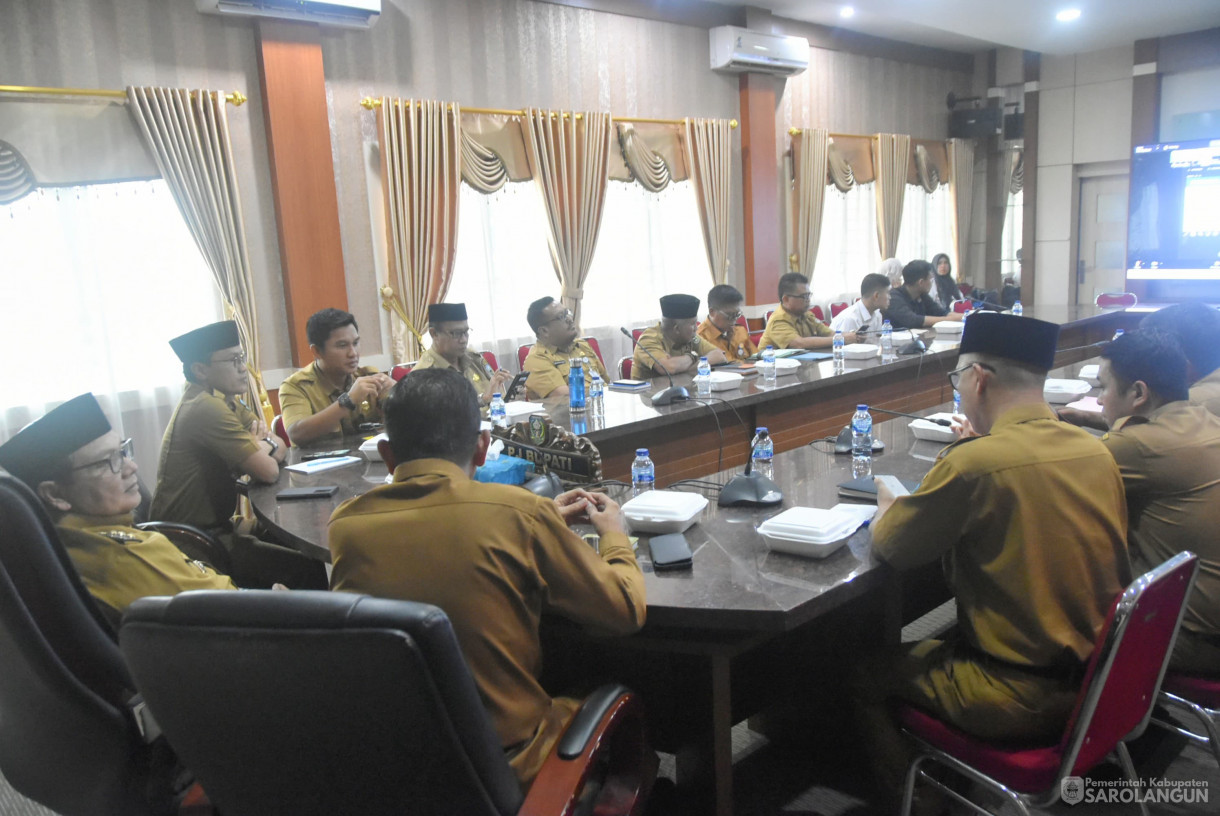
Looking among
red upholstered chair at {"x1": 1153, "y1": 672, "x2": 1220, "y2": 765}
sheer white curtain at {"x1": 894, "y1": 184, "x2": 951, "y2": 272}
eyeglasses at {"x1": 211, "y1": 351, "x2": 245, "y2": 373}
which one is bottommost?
red upholstered chair at {"x1": 1153, "y1": 672, "x2": 1220, "y2": 765}

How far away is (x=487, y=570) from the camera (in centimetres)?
133

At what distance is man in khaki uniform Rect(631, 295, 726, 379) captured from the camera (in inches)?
180

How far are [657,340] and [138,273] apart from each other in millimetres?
2692

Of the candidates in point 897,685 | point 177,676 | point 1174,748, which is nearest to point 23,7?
point 177,676

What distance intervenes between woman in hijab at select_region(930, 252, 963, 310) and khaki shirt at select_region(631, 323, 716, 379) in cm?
410

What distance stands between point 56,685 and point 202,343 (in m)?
1.55

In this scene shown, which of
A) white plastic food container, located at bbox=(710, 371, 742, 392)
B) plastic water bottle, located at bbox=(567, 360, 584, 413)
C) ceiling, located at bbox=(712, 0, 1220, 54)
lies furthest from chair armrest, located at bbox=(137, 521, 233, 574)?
ceiling, located at bbox=(712, 0, 1220, 54)

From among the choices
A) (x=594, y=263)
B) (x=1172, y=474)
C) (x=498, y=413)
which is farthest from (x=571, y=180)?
(x=1172, y=474)

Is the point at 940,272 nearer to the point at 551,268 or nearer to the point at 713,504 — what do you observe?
the point at 551,268

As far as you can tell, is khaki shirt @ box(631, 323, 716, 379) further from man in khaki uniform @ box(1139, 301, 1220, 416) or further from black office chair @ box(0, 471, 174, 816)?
black office chair @ box(0, 471, 174, 816)

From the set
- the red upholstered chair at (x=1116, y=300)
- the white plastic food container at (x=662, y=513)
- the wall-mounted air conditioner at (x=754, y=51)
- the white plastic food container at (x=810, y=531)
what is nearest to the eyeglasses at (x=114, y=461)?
the white plastic food container at (x=662, y=513)

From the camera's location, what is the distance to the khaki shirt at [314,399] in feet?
11.2

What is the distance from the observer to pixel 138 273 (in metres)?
4.32

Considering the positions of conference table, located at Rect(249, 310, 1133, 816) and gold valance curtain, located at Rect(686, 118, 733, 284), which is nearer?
conference table, located at Rect(249, 310, 1133, 816)
